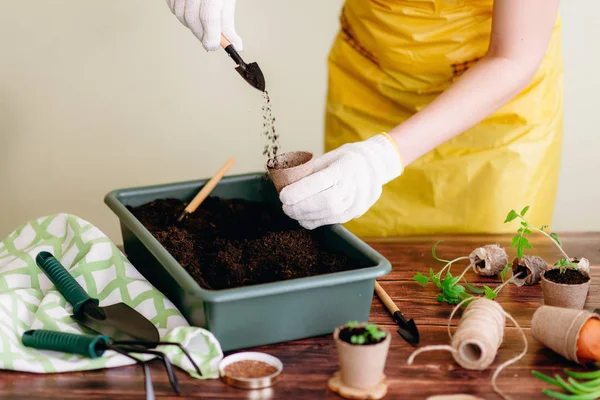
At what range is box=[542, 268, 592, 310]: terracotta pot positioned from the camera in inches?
49.9

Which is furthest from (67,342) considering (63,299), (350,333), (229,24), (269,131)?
(269,131)

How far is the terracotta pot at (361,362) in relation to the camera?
1018 mm

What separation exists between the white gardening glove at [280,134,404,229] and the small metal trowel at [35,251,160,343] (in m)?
0.36

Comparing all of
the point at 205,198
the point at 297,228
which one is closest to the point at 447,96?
the point at 297,228

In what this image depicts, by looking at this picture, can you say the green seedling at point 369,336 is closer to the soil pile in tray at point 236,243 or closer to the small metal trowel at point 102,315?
the soil pile in tray at point 236,243

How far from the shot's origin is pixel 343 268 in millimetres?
1245

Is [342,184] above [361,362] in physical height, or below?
above

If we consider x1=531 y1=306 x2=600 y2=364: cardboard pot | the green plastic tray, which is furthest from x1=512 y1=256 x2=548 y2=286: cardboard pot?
the green plastic tray

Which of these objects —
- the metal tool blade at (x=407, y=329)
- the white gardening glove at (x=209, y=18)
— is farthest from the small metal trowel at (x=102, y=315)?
the white gardening glove at (x=209, y=18)

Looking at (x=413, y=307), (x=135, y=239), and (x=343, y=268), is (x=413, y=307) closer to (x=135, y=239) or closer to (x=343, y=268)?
(x=343, y=268)

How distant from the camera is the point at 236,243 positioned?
1361 mm

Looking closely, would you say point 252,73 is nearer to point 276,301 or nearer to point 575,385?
point 276,301

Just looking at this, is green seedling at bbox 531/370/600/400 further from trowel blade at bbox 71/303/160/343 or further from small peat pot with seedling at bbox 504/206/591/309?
trowel blade at bbox 71/303/160/343

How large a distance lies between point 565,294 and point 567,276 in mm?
41
